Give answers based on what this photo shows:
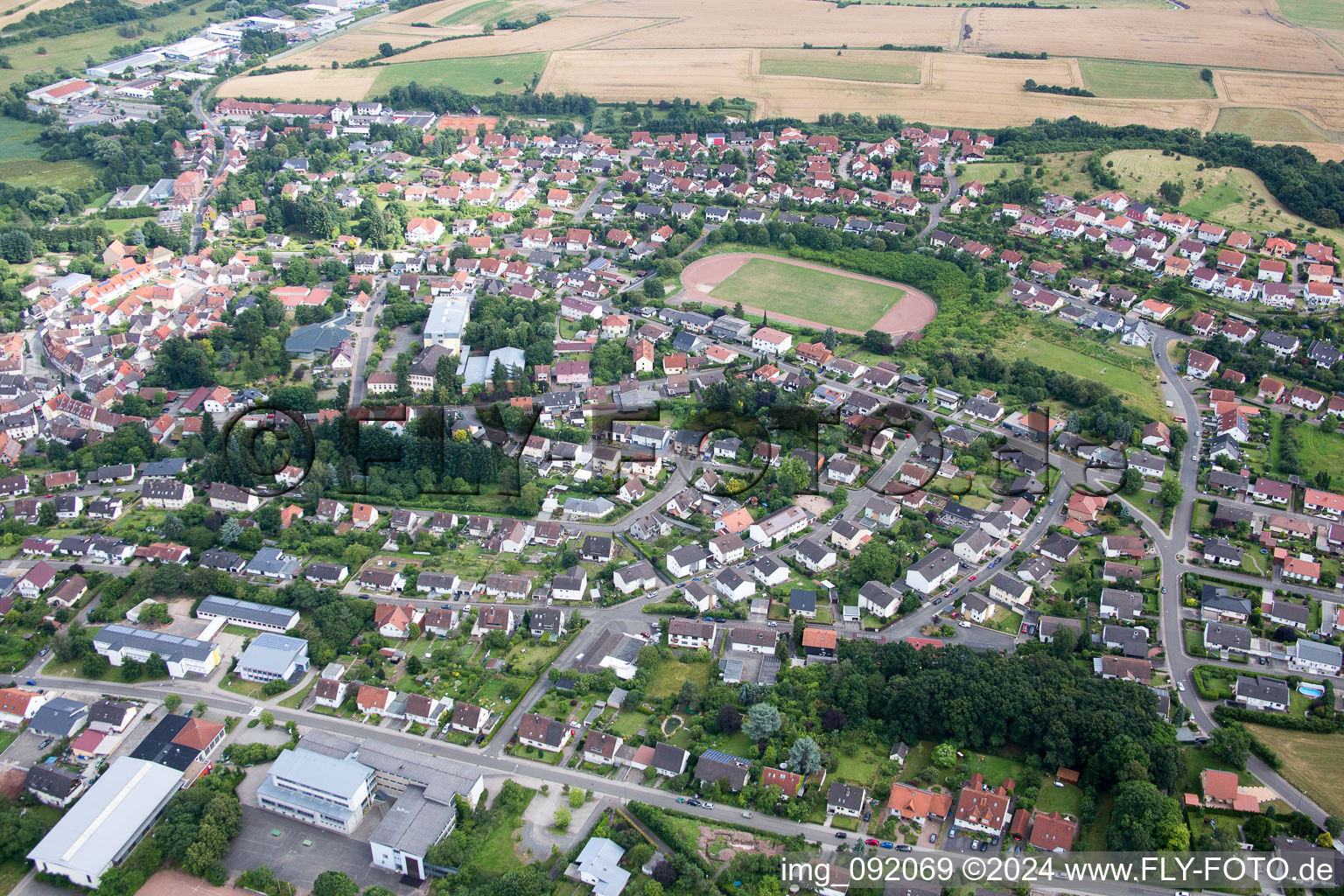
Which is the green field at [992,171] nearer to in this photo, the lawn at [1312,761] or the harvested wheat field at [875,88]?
the harvested wheat field at [875,88]

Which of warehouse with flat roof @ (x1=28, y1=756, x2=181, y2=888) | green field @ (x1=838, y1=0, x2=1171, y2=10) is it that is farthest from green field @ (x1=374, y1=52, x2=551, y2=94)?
warehouse with flat roof @ (x1=28, y1=756, x2=181, y2=888)

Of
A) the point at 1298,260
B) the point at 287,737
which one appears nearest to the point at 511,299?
the point at 287,737

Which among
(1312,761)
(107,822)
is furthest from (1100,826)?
(107,822)

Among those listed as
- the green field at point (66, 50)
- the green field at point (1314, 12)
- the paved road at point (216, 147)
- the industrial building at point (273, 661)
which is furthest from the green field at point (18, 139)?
the green field at point (1314, 12)

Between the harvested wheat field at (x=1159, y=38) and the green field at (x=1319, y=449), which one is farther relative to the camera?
the harvested wheat field at (x=1159, y=38)

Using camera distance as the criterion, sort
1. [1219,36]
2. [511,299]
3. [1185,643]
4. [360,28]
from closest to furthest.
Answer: [1185,643], [511,299], [1219,36], [360,28]

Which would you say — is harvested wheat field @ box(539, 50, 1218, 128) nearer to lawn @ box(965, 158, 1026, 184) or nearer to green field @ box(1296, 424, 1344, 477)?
lawn @ box(965, 158, 1026, 184)

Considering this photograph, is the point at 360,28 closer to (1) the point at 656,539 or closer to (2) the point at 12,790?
(1) the point at 656,539
